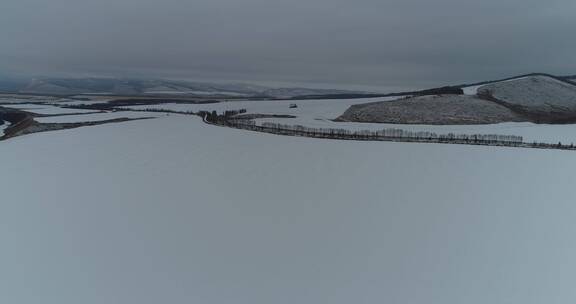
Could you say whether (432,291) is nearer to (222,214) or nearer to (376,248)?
(376,248)

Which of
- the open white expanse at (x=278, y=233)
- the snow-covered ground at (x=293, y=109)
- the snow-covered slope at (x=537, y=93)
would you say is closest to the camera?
the open white expanse at (x=278, y=233)

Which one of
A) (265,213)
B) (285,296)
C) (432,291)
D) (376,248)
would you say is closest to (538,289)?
(432,291)

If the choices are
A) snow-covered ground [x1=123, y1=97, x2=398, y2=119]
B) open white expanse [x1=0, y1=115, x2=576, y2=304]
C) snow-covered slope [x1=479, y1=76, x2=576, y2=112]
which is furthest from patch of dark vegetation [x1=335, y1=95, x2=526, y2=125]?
open white expanse [x1=0, y1=115, x2=576, y2=304]

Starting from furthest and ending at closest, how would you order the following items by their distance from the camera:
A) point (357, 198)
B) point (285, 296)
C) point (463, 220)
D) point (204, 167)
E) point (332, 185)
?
point (204, 167) → point (332, 185) → point (357, 198) → point (463, 220) → point (285, 296)

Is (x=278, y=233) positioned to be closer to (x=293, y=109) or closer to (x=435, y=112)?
(x=435, y=112)

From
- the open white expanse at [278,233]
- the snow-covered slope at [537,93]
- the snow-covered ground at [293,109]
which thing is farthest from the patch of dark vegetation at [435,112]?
the open white expanse at [278,233]

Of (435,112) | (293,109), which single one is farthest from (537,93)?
(293,109)

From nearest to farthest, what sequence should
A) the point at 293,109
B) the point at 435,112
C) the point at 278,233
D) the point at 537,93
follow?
1. the point at 278,233
2. the point at 435,112
3. the point at 537,93
4. the point at 293,109

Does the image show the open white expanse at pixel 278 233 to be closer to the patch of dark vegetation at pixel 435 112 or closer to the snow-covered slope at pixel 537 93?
the patch of dark vegetation at pixel 435 112
